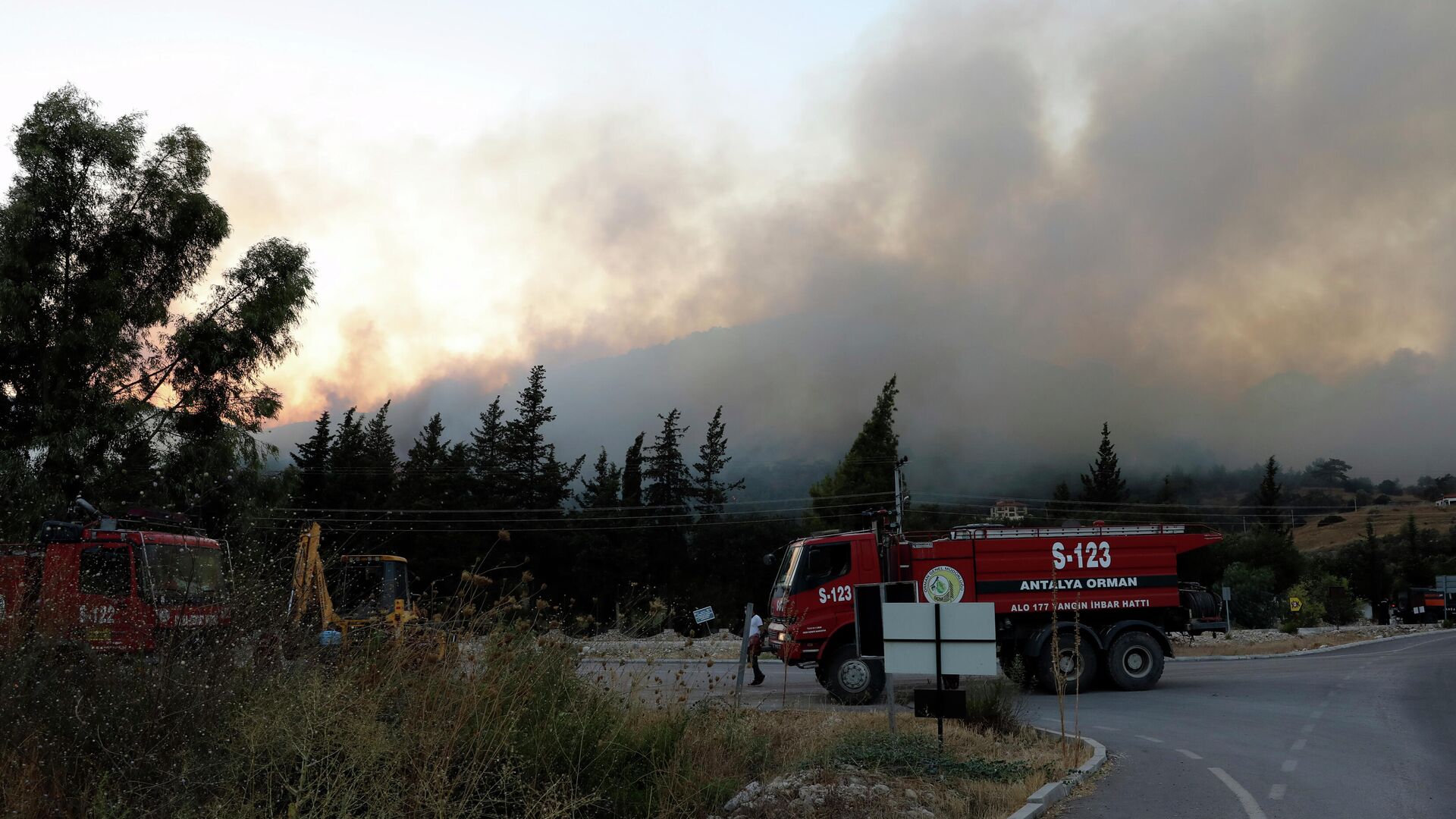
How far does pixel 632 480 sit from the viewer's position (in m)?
76.3

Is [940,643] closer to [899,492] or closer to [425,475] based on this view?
[899,492]

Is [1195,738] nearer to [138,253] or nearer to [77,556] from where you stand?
[77,556]

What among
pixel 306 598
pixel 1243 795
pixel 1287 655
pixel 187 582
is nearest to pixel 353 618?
pixel 306 598

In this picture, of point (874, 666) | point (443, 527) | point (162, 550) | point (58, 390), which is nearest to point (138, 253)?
point (58, 390)

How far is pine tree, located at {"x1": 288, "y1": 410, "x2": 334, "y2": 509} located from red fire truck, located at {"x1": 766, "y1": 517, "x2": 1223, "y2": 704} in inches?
2138

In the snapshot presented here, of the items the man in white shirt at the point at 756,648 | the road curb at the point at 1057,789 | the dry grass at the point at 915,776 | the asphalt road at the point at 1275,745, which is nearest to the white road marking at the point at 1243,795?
the asphalt road at the point at 1275,745

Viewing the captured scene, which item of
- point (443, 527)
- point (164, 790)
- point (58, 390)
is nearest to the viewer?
point (164, 790)

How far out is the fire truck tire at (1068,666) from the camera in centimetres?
1861

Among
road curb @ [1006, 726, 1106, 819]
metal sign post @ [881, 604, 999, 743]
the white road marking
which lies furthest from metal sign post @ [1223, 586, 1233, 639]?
metal sign post @ [881, 604, 999, 743]

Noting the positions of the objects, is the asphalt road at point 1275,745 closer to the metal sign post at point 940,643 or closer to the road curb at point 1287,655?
the metal sign post at point 940,643

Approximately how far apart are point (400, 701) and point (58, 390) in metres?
20.7

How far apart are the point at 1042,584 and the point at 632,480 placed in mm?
58897

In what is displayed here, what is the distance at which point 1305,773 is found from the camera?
10.4m

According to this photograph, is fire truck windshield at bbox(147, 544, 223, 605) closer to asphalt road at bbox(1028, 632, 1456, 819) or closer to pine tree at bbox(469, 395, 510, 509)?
asphalt road at bbox(1028, 632, 1456, 819)
